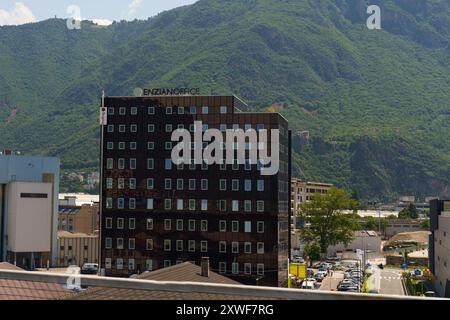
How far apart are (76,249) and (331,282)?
5380cm

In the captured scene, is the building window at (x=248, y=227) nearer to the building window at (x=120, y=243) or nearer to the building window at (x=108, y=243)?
the building window at (x=120, y=243)

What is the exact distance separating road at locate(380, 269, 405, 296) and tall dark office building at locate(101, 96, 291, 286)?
47.3 feet

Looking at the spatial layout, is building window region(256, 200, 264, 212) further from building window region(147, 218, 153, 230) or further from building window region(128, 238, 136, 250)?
building window region(128, 238, 136, 250)

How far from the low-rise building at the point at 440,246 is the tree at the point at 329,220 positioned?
40033 mm

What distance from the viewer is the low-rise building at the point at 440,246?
81.4 metres

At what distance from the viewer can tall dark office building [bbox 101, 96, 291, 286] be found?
284ft

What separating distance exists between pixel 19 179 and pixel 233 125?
49.5m

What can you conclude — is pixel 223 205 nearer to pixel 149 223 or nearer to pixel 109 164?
pixel 149 223

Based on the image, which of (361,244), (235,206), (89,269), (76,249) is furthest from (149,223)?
(361,244)

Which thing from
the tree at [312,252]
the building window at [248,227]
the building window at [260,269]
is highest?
the building window at [248,227]

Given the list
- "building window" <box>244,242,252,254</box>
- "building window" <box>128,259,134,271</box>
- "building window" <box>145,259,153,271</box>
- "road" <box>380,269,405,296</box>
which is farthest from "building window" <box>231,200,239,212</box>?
"road" <box>380,269,405,296</box>

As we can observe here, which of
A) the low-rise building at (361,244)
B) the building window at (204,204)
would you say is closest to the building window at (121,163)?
the building window at (204,204)

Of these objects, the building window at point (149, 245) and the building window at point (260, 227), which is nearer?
the building window at point (260, 227)

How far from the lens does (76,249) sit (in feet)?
434
